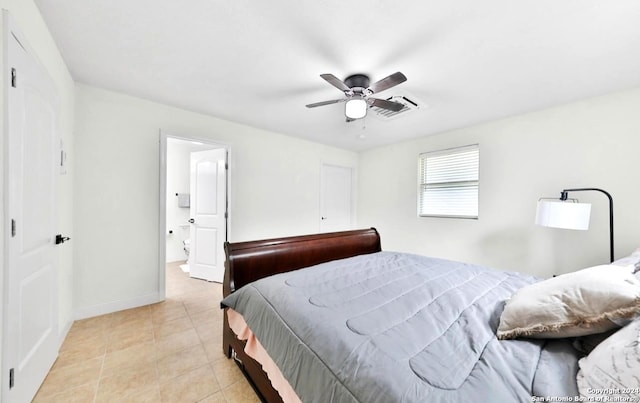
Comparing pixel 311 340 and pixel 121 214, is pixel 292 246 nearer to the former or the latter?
pixel 311 340

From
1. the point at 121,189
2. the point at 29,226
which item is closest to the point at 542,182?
the point at 29,226

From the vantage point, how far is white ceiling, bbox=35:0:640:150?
145cm

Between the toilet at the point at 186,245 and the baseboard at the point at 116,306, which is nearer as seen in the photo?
the baseboard at the point at 116,306

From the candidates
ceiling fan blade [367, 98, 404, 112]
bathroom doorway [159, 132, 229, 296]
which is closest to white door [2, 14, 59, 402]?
bathroom doorway [159, 132, 229, 296]

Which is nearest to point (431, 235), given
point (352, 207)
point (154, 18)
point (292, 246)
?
point (352, 207)

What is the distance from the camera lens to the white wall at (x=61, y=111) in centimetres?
126

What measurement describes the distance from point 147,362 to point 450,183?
4.08m

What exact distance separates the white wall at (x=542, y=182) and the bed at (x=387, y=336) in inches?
60.0

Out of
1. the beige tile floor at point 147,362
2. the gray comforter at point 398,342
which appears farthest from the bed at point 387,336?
the beige tile floor at point 147,362

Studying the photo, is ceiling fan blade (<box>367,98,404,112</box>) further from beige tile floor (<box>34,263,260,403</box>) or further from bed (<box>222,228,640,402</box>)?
beige tile floor (<box>34,263,260,403</box>)

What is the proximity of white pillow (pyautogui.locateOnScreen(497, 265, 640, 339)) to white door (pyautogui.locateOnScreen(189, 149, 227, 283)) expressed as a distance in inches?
129

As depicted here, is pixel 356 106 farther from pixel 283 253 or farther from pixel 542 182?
pixel 542 182

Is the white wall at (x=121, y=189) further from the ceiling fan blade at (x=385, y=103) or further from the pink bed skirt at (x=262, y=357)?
the ceiling fan blade at (x=385, y=103)

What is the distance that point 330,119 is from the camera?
324 centimetres
